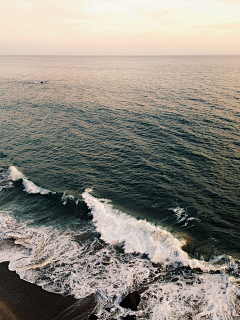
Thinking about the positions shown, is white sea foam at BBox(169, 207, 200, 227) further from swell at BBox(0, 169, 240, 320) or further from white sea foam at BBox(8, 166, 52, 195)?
white sea foam at BBox(8, 166, 52, 195)

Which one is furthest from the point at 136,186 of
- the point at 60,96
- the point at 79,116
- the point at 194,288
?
the point at 60,96

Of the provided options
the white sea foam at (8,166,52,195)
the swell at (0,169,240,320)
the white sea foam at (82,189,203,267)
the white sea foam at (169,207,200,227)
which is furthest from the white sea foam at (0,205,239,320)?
the white sea foam at (8,166,52,195)

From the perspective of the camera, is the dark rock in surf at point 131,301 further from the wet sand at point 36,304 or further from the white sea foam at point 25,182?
the white sea foam at point 25,182

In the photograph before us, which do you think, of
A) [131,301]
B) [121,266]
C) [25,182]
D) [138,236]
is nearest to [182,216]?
[138,236]

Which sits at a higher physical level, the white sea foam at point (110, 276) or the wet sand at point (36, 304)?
the white sea foam at point (110, 276)

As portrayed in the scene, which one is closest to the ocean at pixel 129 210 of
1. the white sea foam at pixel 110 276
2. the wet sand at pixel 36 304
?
the white sea foam at pixel 110 276

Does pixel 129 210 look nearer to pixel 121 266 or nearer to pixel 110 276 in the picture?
pixel 121 266

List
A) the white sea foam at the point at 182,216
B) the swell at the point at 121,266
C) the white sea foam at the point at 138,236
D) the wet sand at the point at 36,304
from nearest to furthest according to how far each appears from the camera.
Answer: the wet sand at the point at 36,304
the swell at the point at 121,266
the white sea foam at the point at 138,236
the white sea foam at the point at 182,216
